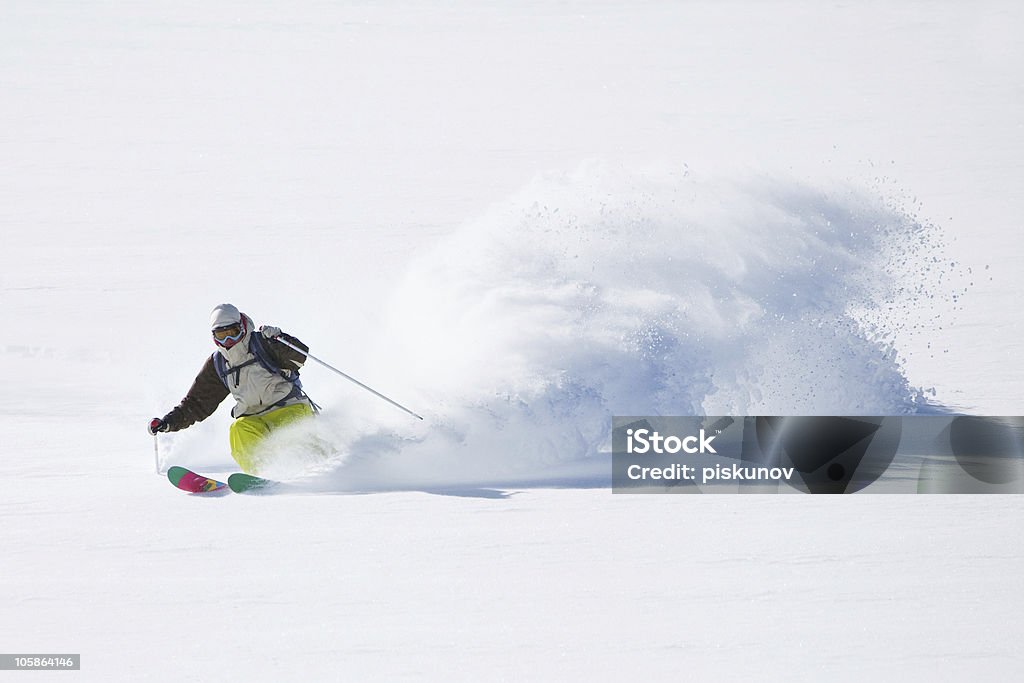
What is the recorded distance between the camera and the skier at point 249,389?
26.2 feet

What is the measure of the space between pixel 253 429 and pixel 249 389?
0.84 ft

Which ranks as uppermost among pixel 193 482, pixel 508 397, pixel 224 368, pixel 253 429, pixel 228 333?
pixel 228 333

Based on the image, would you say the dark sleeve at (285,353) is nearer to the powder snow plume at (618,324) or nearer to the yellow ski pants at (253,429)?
the yellow ski pants at (253,429)

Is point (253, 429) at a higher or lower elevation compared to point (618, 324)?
lower

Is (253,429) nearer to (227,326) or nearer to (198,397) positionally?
(198,397)

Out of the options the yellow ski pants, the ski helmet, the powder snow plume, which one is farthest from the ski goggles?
the powder snow plume

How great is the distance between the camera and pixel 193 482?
7.82 meters

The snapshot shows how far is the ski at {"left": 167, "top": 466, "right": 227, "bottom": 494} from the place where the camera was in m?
7.77

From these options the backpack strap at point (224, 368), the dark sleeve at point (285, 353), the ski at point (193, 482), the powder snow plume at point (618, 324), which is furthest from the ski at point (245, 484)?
the dark sleeve at point (285, 353)

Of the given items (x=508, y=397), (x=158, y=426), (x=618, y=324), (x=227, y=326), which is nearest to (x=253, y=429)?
(x=158, y=426)

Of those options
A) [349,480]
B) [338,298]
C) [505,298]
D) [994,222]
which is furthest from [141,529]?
[994,222]

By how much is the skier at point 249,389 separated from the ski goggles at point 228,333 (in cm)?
3

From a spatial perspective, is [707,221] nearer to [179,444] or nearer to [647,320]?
[647,320]

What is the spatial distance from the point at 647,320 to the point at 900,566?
10.8 ft
